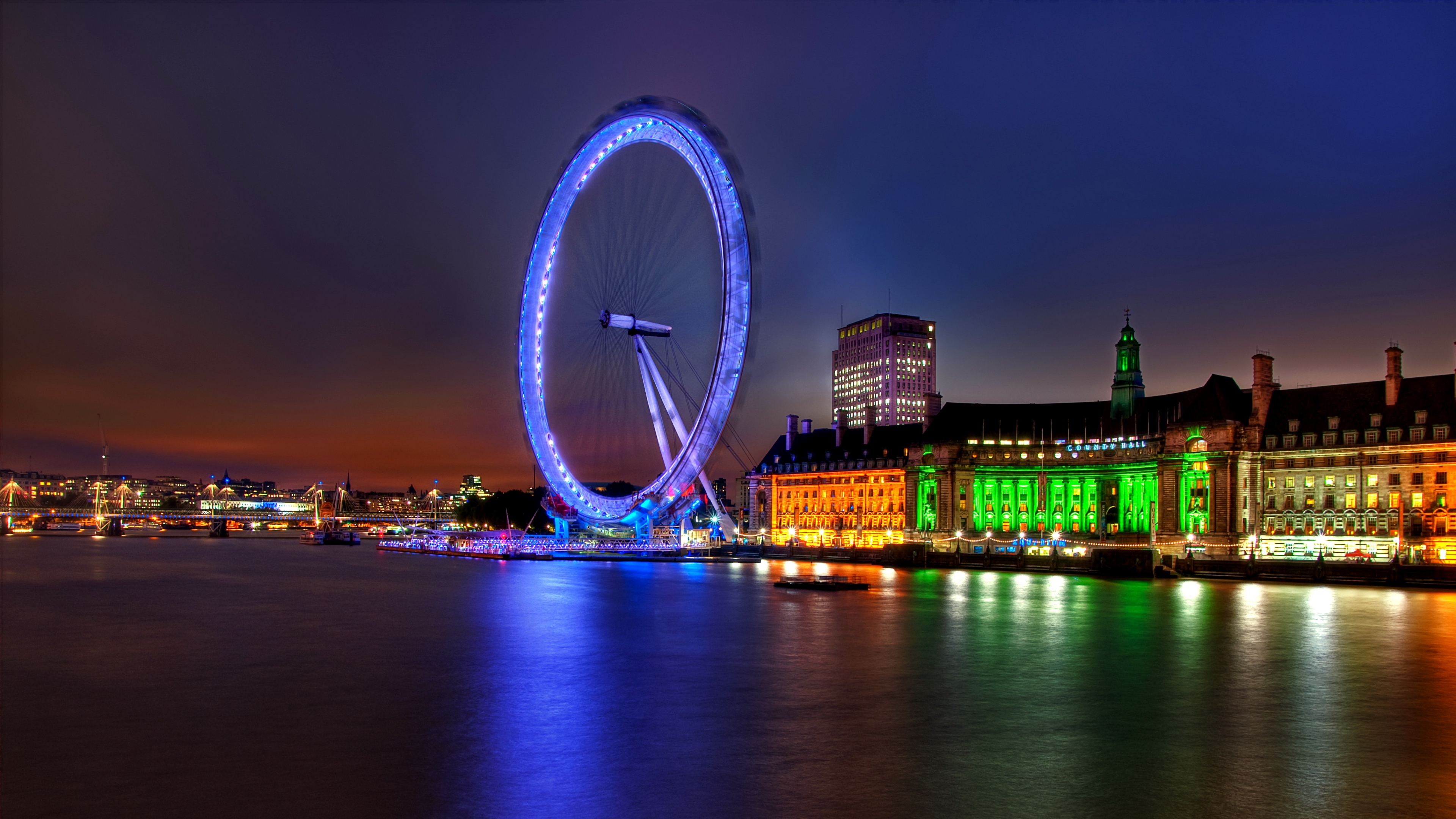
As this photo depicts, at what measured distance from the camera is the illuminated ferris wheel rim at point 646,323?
77.7 metres

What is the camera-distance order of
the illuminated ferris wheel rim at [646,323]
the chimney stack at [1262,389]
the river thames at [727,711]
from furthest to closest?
the chimney stack at [1262,389]
the illuminated ferris wheel rim at [646,323]
the river thames at [727,711]

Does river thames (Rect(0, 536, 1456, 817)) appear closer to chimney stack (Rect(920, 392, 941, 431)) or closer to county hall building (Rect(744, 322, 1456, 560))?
county hall building (Rect(744, 322, 1456, 560))

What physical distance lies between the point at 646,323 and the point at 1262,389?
61.3 meters

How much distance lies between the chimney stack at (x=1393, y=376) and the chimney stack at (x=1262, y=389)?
1103 cm

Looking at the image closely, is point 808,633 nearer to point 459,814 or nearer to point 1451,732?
point 1451,732

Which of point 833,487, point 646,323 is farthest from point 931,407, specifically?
point 646,323

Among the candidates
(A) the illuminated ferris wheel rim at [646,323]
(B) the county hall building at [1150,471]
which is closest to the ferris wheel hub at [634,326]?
(A) the illuminated ferris wheel rim at [646,323]

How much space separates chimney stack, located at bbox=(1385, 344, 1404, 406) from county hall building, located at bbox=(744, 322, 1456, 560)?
0.49 feet

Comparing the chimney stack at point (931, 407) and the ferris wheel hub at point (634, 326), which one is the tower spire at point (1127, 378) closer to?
the chimney stack at point (931, 407)

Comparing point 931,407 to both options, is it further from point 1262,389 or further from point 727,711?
point 727,711

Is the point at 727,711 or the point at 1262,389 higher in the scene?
the point at 1262,389

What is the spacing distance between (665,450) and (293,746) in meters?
78.6

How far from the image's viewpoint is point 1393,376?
97500 millimetres

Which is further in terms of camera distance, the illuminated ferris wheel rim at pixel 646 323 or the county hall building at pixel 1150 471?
the county hall building at pixel 1150 471
